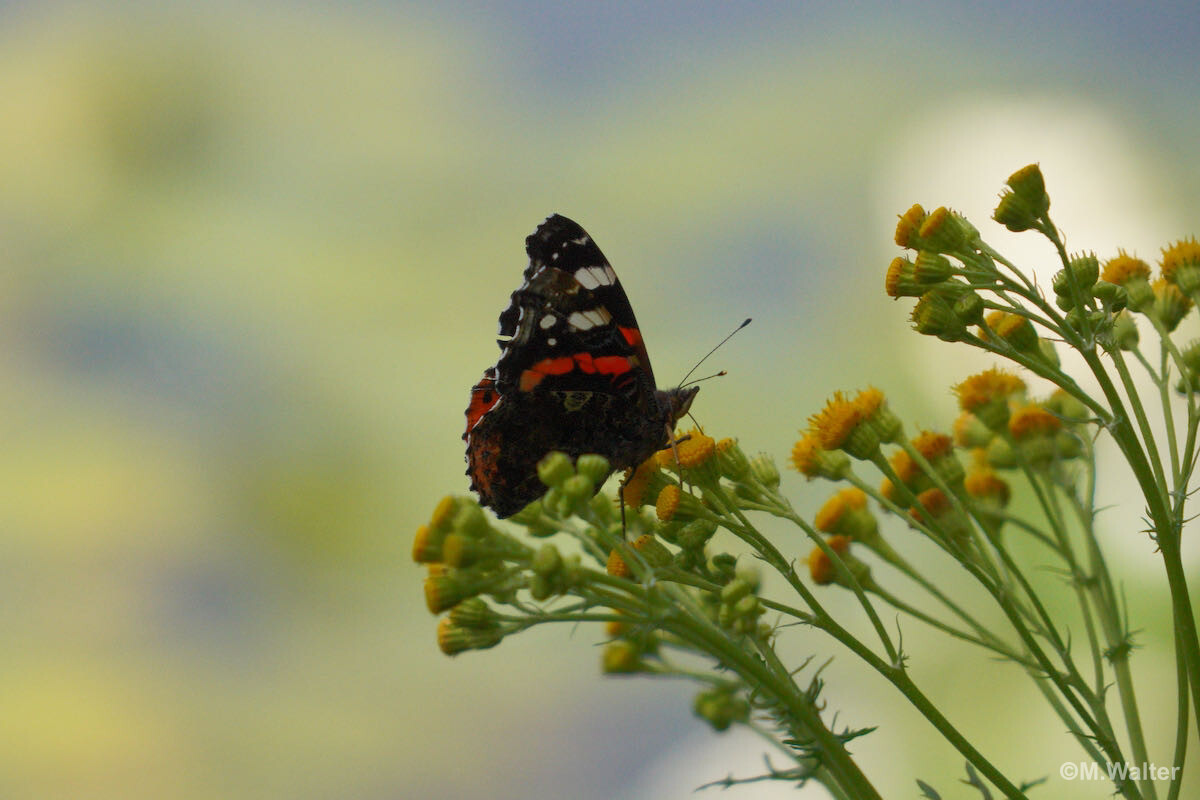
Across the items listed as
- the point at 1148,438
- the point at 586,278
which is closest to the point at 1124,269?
the point at 1148,438

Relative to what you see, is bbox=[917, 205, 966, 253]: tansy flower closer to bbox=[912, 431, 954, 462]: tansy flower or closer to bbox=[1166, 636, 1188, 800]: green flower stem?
bbox=[912, 431, 954, 462]: tansy flower

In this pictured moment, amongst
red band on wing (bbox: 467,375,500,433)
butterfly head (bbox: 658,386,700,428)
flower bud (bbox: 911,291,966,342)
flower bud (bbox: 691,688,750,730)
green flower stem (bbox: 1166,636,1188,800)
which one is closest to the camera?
flower bud (bbox: 691,688,750,730)

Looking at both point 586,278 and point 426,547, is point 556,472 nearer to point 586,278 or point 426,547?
point 426,547

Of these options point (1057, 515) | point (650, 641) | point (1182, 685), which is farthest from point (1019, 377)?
point (650, 641)

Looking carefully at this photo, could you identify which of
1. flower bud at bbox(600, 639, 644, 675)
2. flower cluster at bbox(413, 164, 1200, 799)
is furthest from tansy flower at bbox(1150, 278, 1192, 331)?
flower bud at bbox(600, 639, 644, 675)

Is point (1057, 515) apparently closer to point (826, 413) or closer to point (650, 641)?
point (826, 413)

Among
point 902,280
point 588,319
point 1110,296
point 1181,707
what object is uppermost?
point 588,319

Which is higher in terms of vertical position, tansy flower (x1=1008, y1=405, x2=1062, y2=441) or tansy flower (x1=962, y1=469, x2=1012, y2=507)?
tansy flower (x1=1008, y1=405, x2=1062, y2=441)

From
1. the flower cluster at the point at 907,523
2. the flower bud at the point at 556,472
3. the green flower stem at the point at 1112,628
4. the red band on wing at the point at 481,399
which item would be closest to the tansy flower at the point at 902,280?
the flower cluster at the point at 907,523
